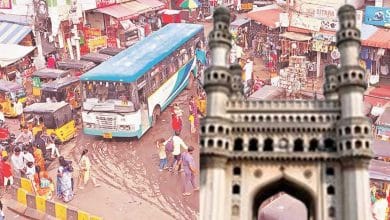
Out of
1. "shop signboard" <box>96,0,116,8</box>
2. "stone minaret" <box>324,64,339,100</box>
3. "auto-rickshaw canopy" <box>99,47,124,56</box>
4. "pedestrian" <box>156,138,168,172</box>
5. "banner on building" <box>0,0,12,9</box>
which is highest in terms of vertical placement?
"banner on building" <box>0,0,12,9</box>

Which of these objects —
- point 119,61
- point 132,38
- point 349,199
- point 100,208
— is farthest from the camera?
point 132,38

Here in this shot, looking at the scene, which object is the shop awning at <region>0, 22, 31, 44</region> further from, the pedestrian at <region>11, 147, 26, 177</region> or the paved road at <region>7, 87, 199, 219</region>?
the pedestrian at <region>11, 147, 26, 177</region>

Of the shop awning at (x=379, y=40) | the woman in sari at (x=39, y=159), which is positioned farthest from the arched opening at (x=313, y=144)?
the shop awning at (x=379, y=40)

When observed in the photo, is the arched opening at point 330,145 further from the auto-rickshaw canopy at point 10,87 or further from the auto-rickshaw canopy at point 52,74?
the auto-rickshaw canopy at point 10,87

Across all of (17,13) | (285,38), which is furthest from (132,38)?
(285,38)

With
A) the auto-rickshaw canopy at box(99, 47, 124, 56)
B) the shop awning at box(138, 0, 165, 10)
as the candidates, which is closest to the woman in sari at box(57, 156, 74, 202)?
the auto-rickshaw canopy at box(99, 47, 124, 56)

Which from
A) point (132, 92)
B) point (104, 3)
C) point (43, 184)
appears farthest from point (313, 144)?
point (104, 3)

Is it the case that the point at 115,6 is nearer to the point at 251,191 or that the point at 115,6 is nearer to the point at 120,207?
the point at 120,207
